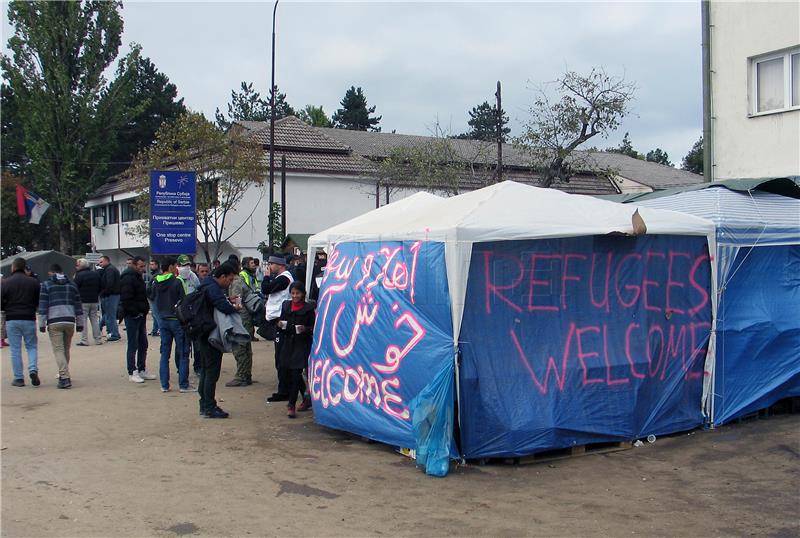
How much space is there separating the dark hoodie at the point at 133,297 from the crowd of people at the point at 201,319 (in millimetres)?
15

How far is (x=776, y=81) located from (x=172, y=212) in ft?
42.7

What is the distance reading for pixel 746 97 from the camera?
16.0 metres

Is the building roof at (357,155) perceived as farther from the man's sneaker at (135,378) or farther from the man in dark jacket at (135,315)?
the man's sneaker at (135,378)

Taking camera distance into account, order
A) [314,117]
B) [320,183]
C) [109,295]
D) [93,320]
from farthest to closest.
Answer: [314,117] < [320,183] < [109,295] < [93,320]

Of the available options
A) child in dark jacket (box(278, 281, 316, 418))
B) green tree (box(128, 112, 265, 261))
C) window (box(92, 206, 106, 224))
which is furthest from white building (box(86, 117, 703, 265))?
child in dark jacket (box(278, 281, 316, 418))

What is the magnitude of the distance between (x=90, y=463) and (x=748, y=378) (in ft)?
24.8

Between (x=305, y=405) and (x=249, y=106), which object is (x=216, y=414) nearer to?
(x=305, y=405)

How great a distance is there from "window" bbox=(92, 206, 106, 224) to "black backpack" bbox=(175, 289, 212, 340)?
43.4 metres

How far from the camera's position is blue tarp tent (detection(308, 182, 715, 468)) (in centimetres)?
726

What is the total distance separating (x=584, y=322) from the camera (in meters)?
7.83

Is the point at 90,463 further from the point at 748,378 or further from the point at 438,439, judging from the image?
the point at 748,378

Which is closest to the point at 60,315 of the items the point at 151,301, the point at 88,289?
the point at 151,301

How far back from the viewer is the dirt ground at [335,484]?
5691 millimetres

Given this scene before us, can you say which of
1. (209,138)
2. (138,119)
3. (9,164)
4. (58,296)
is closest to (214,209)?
(209,138)
